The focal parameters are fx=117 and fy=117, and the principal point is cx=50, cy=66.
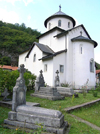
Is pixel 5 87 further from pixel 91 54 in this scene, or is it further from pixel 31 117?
pixel 91 54

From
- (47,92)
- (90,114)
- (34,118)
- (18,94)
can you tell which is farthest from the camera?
(47,92)

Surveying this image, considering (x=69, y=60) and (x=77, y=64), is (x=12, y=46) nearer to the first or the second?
(x=69, y=60)

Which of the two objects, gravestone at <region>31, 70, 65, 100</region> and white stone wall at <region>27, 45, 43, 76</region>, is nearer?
gravestone at <region>31, 70, 65, 100</region>

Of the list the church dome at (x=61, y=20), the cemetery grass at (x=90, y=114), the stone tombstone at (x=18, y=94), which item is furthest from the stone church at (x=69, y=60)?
the stone tombstone at (x=18, y=94)

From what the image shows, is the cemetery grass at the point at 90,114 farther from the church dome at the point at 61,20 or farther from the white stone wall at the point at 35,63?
the church dome at the point at 61,20

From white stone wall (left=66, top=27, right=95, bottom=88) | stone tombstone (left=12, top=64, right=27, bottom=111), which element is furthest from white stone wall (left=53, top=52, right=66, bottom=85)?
stone tombstone (left=12, top=64, right=27, bottom=111)

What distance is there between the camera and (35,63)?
18188mm

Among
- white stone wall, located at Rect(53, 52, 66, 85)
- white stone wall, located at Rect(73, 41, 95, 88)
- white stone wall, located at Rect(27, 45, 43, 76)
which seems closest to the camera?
white stone wall, located at Rect(53, 52, 66, 85)

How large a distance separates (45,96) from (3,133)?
523 centimetres

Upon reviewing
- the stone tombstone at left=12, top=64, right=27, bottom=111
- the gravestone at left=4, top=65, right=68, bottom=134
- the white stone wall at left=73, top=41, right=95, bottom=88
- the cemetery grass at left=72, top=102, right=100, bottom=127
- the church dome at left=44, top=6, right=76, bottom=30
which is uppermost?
the church dome at left=44, top=6, right=76, bottom=30

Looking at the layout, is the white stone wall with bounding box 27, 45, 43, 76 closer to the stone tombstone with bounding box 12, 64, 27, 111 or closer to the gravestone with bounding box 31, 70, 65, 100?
the gravestone with bounding box 31, 70, 65, 100

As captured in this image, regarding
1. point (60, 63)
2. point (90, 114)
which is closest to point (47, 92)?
point (90, 114)

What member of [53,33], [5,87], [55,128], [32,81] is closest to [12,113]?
[55,128]

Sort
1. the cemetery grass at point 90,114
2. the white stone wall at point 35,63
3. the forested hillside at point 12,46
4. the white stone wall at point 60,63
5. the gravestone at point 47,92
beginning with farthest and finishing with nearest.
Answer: the forested hillside at point 12,46 → the white stone wall at point 35,63 → the white stone wall at point 60,63 → the gravestone at point 47,92 → the cemetery grass at point 90,114
